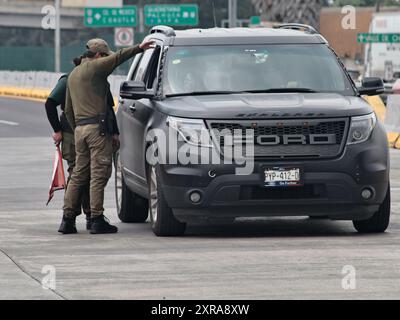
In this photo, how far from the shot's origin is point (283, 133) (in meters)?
13.0

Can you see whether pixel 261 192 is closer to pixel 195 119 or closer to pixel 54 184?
pixel 195 119

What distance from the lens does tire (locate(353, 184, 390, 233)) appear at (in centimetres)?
1340

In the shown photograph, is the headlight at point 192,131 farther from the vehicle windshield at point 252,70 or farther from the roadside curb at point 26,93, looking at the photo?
the roadside curb at point 26,93

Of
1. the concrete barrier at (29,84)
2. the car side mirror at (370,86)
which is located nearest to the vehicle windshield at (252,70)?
the car side mirror at (370,86)

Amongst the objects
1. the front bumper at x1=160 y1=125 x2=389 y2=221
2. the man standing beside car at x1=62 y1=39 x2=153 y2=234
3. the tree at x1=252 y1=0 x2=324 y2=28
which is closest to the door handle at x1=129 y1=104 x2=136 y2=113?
the man standing beside car at x1=62 y1=39 x2=153 y2=234

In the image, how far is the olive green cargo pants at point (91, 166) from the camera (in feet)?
45.3

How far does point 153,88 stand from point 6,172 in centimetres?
876

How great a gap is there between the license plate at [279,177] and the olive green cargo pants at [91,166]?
176 centimetres

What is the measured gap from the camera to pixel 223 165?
42.0ft

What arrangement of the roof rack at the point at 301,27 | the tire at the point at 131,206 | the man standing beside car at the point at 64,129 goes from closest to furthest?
1. the man standing beside car at the point at 64,129
2. the roof rack at the point at 301,27
3. the tire at the point at 131,206

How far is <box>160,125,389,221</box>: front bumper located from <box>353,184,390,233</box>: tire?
13.0 inches

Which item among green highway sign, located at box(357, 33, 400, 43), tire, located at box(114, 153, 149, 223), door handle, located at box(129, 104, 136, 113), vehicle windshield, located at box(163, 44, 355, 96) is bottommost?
green highway sign, located at box(357, 33, 400, 43)

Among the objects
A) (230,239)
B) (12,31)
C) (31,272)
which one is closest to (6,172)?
(230,239)

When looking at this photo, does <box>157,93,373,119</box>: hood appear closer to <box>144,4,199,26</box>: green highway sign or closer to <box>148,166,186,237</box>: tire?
<box>148,166,186,237</box>: tire
